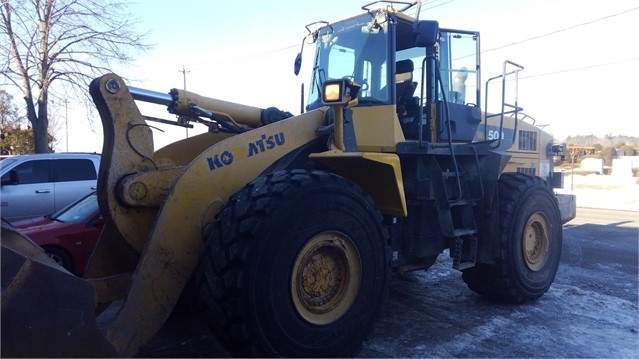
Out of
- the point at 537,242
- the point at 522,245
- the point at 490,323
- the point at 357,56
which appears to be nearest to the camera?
the point at 490,323

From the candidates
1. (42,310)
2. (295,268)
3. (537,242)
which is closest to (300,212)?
(295,268)

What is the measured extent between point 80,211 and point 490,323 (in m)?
5.63

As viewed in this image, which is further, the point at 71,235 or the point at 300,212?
the point at 71,235

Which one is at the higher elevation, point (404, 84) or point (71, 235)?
point (404, 84)

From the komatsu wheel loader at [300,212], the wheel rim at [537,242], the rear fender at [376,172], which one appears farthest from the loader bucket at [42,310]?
the wheel rim at [537,242]

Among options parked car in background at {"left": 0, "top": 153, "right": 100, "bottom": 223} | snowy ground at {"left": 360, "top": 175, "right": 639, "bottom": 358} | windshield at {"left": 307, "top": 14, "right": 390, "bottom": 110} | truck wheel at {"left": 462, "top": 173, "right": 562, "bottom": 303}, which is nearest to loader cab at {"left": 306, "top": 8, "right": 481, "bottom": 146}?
windshield at {"left": 307, "top": 14, "right": 390, "bottom": 110}

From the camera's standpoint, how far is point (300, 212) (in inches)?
140

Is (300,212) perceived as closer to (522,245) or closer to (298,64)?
(298,64)

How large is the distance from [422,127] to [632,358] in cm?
278

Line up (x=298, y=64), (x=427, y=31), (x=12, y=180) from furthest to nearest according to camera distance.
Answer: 1. (x=12, y=180)
2. (x=298, y=64)
3. (x=427, y=31)

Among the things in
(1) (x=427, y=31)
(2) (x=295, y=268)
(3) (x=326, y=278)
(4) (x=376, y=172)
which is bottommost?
(3) (x=326, y=278)

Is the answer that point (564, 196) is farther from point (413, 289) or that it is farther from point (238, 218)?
point (238, 218)

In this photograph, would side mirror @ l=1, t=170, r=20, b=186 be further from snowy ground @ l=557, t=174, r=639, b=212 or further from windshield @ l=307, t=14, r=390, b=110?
snowy ground @ l=557, t=174, r=639, b=212

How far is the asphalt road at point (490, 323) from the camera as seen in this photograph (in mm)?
4480
